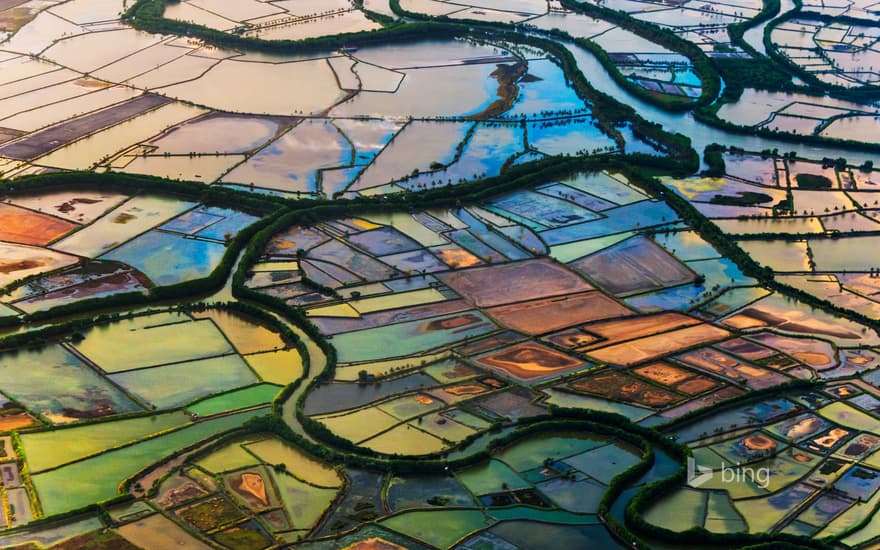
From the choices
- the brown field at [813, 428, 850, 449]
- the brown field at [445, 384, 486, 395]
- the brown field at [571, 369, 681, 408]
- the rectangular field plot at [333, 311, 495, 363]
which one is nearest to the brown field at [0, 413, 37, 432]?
the rectangular field plot at [333, 311, 495, 363]

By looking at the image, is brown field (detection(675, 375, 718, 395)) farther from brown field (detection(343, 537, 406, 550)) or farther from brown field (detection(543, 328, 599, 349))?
brown field (detection(343, 537, 406, 550))

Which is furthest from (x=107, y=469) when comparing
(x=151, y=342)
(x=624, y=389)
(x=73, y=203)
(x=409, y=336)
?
(x=73, y=203)

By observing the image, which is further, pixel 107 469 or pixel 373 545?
pixel 107 469

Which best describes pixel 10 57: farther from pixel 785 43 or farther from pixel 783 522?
pixel 783 522

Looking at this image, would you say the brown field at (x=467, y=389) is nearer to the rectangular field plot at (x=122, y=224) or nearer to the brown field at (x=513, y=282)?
the brown field at (x=513, y=282)

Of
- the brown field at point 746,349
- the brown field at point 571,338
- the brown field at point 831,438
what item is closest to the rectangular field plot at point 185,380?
the brown field at point 571,338

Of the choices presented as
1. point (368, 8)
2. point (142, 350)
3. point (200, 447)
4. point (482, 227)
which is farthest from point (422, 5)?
point (200, 447)

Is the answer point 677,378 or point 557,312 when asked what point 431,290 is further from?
point 677,378
